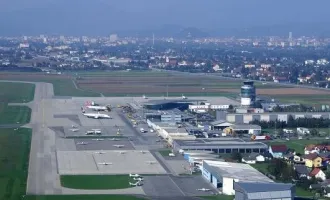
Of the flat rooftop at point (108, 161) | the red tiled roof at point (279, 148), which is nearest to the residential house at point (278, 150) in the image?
the red tiled roof at point (279, 148)

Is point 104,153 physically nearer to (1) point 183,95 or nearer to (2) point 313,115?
(2) point 313,115

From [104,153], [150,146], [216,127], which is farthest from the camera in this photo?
[216,127]

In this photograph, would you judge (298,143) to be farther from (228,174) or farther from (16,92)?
(16,92)

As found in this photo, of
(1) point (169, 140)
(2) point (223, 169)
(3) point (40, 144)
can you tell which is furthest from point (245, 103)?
(2) point (223, 169)

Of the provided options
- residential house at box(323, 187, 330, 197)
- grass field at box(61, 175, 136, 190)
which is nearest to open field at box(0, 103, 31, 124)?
grass field at box(61, 175, 136, 190)

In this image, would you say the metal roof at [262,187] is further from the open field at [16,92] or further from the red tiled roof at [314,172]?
the open field at [16,92]

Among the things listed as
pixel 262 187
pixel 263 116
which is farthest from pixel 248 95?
pixel 262 187

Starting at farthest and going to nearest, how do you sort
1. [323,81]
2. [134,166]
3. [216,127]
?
[323,81] < [216,127] < [134,166]
